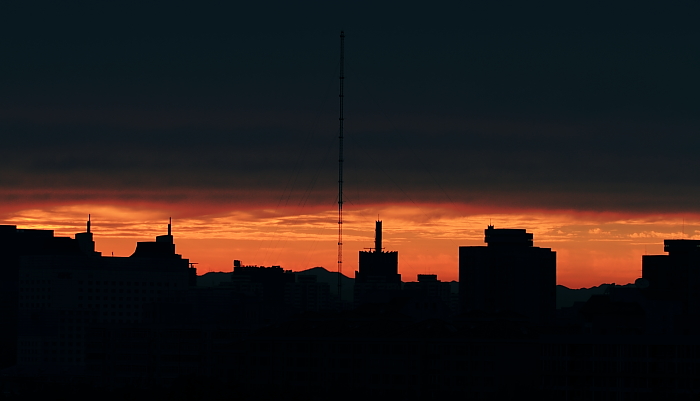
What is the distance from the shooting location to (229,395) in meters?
190

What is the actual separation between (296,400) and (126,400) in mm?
26260

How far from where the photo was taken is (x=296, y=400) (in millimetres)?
190625

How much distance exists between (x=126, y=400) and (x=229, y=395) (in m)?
17.0

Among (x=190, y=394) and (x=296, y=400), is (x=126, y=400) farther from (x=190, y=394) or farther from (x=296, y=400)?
(x=296, y=400)

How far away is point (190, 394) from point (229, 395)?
5.76 metres

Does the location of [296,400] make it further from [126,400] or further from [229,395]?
[126,400]

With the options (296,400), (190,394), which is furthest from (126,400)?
(296,400)

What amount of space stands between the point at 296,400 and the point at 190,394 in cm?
1566

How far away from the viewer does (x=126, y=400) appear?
194750 millimetres

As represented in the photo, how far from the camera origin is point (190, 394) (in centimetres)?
18825

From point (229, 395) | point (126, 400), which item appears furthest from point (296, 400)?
point (126, 400)

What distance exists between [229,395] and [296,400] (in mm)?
9932
